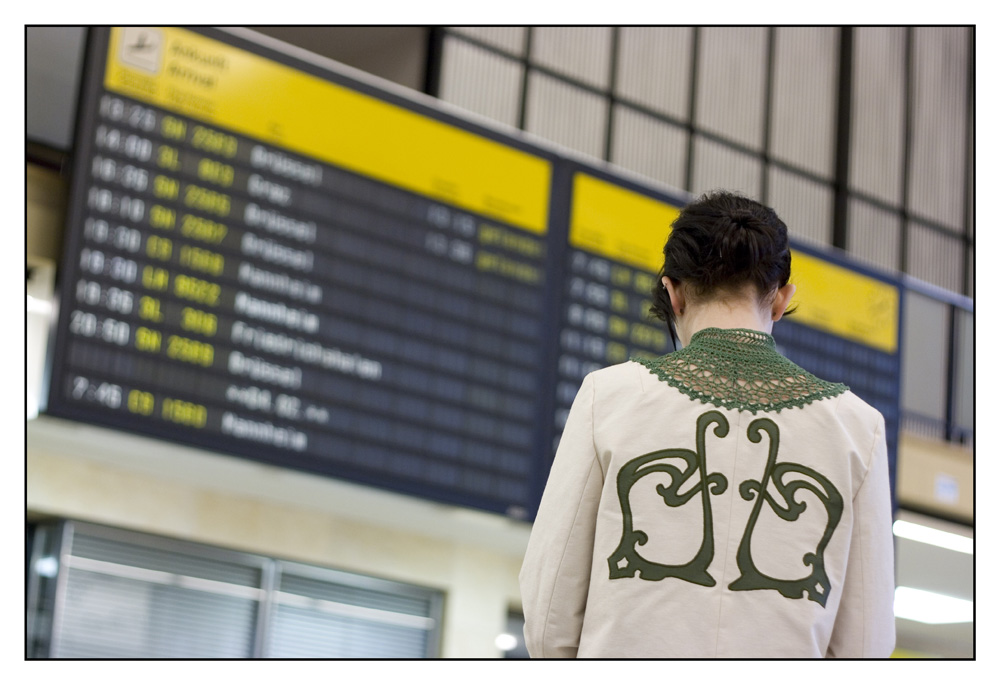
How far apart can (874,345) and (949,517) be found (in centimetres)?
126

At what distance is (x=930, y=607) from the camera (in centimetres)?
877

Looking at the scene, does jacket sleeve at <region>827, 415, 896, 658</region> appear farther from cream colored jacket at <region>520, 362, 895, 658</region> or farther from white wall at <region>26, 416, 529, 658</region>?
white wall at <region>26, 416, 529, 658</region>

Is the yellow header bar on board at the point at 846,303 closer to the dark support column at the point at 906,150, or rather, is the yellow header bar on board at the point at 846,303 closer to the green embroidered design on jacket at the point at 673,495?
the dark support column at the point at 906,150

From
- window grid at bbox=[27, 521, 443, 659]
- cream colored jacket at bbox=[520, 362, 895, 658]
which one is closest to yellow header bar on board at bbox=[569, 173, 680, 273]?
window grid at bbox=[27, 521, 443, 659]

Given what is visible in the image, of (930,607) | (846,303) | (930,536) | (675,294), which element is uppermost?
(846,303)

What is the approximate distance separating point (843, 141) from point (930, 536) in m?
2.83

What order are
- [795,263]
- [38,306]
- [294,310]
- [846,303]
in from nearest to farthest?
[294,310]
[38,306]
[795,263]
[846,303]

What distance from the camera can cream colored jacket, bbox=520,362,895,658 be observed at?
5.11ft

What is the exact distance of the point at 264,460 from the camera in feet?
16.8

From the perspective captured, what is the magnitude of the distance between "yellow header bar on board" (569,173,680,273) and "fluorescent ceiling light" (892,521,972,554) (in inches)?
94.1

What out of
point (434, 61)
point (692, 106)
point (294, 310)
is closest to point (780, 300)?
point (294, 310)

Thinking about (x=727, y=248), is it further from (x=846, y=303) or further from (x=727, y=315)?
(x=846, y=303)
